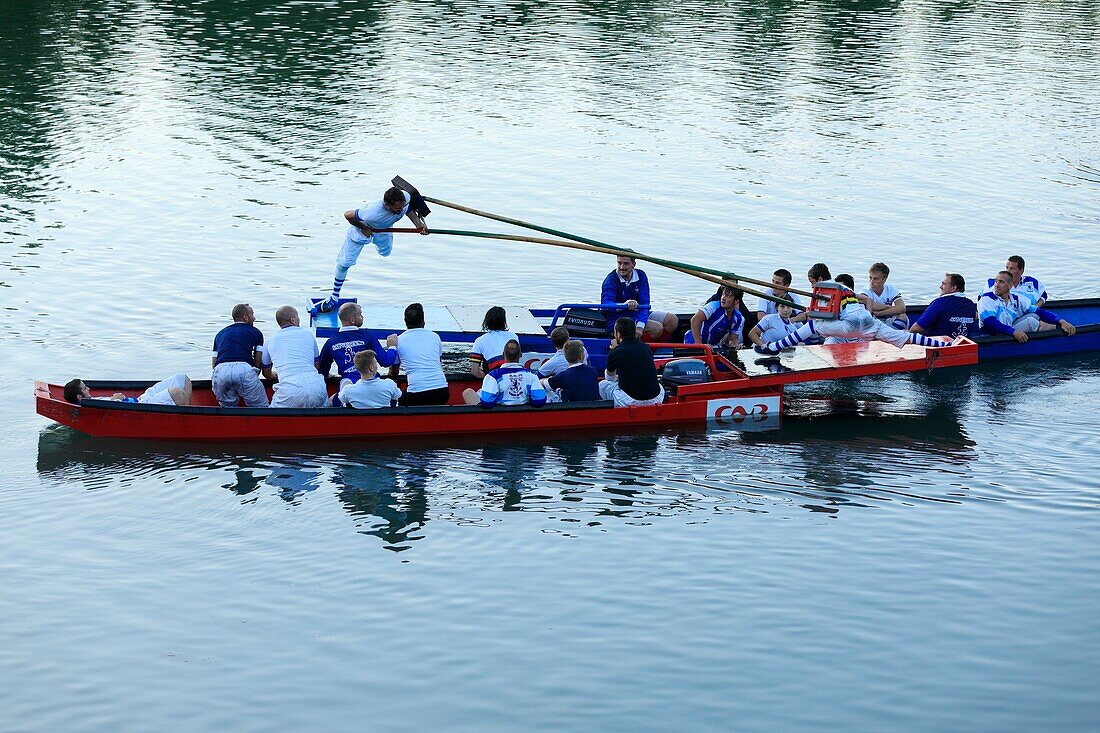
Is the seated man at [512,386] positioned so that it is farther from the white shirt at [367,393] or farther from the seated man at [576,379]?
the white shirt at [367,393]

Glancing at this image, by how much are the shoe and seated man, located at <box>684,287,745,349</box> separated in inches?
172

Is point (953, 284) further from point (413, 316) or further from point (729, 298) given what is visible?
point (413, 316)

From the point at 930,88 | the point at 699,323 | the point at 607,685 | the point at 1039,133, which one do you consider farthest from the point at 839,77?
the point at 607,685

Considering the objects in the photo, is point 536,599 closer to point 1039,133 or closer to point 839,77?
point 1039,133

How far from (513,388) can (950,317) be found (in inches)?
234

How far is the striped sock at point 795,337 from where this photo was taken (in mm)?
15209

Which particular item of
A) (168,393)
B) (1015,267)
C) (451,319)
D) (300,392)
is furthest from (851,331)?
(168,393)

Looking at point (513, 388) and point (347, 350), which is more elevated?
point (347, 350)

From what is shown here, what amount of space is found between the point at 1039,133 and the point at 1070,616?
74.4ft

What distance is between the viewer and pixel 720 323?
1569 cm

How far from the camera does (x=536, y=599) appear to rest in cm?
1070

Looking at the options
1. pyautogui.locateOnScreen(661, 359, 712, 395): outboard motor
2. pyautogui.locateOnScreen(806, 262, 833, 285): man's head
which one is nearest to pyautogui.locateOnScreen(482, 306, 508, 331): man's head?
pyautogui.locateOnScreen(661, 359, 712, 395): outboard motor

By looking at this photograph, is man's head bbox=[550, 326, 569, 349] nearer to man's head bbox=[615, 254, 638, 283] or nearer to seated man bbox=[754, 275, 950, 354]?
man's head bbox=[615, 254, 638, 283]

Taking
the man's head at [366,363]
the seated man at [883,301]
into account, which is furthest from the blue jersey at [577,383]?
the seated man at [883,301]
